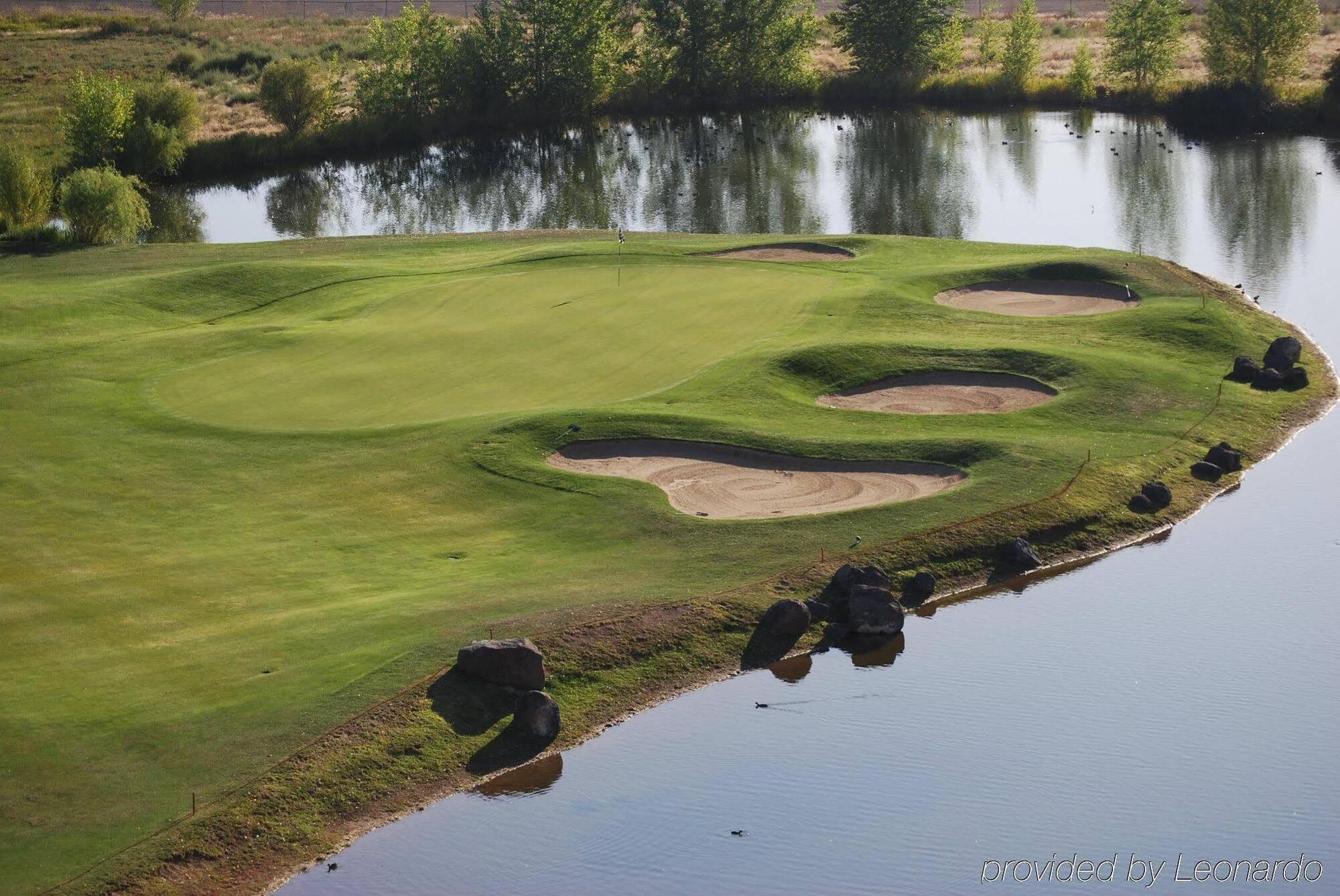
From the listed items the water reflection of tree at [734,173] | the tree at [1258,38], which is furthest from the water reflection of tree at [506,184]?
the tree at [1258,38]

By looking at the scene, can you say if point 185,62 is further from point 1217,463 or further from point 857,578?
point 857,578

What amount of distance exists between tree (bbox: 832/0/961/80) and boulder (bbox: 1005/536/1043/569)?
222ft

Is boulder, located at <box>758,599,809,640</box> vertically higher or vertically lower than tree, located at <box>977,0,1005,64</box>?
lower

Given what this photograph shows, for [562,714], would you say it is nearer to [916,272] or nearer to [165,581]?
[165,581]

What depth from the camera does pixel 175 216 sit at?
62.3m

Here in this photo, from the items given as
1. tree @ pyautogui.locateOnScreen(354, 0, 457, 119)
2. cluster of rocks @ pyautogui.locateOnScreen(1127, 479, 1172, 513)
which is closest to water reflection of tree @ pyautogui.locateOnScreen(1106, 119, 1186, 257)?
cluster of rocks @ pyautogui.locateOnScreen(1127, 479, 1172, 513)

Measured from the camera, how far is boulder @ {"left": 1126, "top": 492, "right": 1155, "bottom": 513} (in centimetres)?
2652

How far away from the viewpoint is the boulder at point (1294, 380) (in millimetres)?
32625

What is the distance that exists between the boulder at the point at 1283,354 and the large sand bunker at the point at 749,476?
10594mm

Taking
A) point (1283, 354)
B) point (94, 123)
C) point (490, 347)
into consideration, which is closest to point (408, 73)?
point (94, 123)

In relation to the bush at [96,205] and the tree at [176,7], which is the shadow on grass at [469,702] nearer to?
the bush at [96,205]

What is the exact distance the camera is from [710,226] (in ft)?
181

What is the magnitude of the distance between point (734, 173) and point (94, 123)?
89.5 ft

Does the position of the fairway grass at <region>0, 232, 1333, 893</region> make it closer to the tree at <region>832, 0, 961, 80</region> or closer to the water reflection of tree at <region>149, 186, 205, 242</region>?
the water reflection of tree at <region>149, 186, 205, 242</region>
